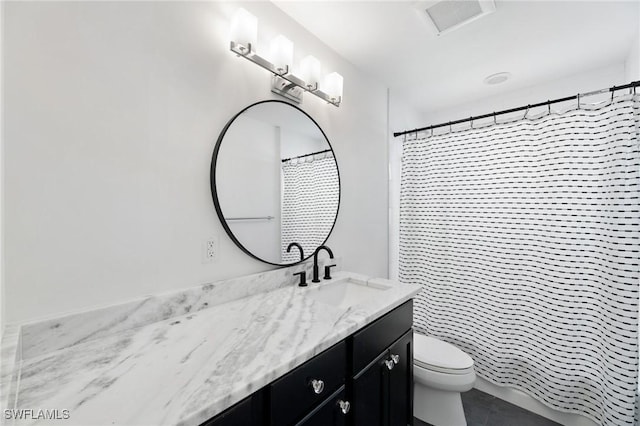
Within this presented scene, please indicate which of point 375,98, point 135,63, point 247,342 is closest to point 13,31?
point 135,63

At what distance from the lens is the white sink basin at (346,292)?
1489mm

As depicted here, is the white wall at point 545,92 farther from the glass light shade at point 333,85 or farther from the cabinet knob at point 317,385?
the cabinet knob at point 317,385

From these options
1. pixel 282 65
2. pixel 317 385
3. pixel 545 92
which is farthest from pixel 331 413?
pixel 545 92

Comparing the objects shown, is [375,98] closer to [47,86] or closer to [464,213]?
[464,213]

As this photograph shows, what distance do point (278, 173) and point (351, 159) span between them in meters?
0.70

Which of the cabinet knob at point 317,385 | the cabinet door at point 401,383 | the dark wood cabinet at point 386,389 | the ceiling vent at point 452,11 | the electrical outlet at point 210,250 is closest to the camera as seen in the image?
the cabinet knob at point 317,385

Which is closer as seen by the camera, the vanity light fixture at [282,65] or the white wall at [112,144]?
the white wall at [112,144]

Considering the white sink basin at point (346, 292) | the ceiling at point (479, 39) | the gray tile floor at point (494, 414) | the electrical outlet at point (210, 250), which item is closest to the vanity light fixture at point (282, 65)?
the ceiling at point (479, 39)

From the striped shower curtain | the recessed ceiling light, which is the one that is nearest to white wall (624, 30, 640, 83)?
the striped shower curtain

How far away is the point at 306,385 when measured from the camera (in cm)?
81

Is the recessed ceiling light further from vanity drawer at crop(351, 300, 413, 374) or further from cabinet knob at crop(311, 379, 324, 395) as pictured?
cabinet knob at crop(311, 379, 324, 395)

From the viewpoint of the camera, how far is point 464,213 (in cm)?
211

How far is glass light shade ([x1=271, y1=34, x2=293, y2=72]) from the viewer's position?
1.36m

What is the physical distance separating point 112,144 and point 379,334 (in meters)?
1.25
